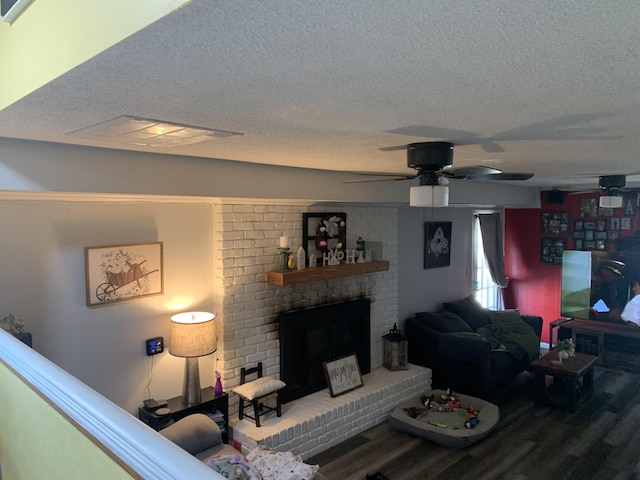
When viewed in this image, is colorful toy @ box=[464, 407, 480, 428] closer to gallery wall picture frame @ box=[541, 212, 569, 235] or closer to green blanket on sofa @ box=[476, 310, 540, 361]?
green blanket on sofa @ box=[476, 310, 540, 361]

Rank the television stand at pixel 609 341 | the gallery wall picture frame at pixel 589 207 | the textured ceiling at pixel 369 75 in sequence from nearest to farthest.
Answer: the textured ceiling at pixel 369 75 → the television stand at pixel 609 341 → the gallery wall picture frame at pixel 589 207

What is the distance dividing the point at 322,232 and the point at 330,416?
5.69 ft

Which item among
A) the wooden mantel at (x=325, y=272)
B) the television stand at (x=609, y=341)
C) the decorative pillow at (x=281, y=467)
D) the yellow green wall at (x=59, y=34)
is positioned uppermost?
the yellow green wall at (x=59, y=34)

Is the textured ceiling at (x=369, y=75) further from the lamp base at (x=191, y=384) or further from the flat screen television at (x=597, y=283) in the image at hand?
the flat screen television at (x=597, y=283)

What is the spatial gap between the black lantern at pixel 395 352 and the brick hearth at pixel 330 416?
8 centimetres

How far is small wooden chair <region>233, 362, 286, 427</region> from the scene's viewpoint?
12.8 feet

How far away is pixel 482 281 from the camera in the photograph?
25.3 ft

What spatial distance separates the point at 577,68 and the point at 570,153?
1.81 m

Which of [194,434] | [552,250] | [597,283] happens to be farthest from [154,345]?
[552,250]

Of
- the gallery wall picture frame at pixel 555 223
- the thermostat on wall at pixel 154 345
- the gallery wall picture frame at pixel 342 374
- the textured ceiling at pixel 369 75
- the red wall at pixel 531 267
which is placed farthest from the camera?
the red wall at pixel 531 267

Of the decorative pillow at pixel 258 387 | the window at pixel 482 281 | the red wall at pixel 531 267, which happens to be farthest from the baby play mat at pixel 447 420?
the red wall at pixel 531 267

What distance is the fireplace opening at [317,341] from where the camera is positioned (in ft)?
14.7

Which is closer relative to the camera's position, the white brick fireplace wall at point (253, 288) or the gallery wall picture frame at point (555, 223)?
the white brick fireplace wall at point (253, 288)

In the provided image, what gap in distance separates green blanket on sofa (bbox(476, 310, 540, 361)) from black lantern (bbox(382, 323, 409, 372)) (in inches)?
48.7
